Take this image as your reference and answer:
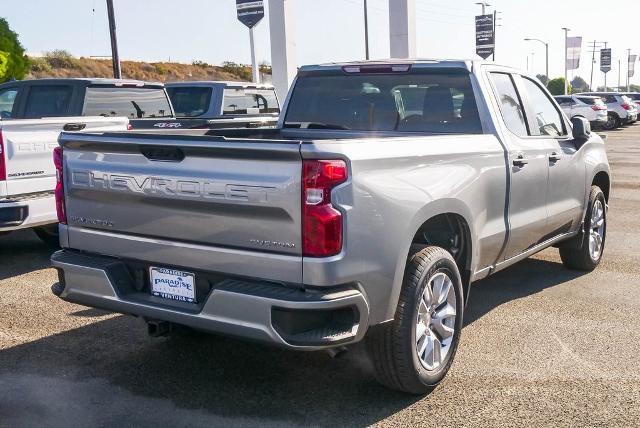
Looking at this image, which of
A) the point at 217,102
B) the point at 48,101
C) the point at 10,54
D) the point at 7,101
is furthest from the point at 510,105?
the point at 10,54

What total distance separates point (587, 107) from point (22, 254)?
2970cm

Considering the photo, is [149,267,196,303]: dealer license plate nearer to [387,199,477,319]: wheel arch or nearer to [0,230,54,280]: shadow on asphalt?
[387,199,477,319]: wheel arch

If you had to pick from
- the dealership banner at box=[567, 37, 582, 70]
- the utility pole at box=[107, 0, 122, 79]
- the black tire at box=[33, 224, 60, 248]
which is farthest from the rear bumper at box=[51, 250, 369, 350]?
the dealership banner at box=[567, 37, 582, 70]

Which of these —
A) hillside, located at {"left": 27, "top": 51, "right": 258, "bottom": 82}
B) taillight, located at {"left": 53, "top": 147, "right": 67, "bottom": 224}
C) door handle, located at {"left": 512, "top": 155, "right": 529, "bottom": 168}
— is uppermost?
taillight, located at {"left": 53, "top": 147, "right": 67, "bottom": 224}

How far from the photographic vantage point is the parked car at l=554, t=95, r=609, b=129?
1313 inches

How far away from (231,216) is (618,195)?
35.1ft

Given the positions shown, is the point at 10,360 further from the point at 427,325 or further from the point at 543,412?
the point at 543,412

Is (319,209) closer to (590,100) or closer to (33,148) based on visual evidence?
(33,148)

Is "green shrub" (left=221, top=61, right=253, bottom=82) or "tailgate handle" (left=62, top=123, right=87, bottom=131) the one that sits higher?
"tailgate handle" (left=62, top=123, right=87, bottom=131)

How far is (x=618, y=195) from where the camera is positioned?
12.9 metres

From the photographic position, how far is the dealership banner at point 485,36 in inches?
1486

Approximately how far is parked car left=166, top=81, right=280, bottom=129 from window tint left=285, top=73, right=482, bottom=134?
6547mm

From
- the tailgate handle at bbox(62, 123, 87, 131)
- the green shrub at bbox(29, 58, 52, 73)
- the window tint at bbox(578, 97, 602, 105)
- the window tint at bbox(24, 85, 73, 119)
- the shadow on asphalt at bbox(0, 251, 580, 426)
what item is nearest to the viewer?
the shadow on asphalt at bbox(0, 251, 580, 426)

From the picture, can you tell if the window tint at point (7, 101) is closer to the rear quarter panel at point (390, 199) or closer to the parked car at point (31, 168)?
the parked car at point (31, 168)
